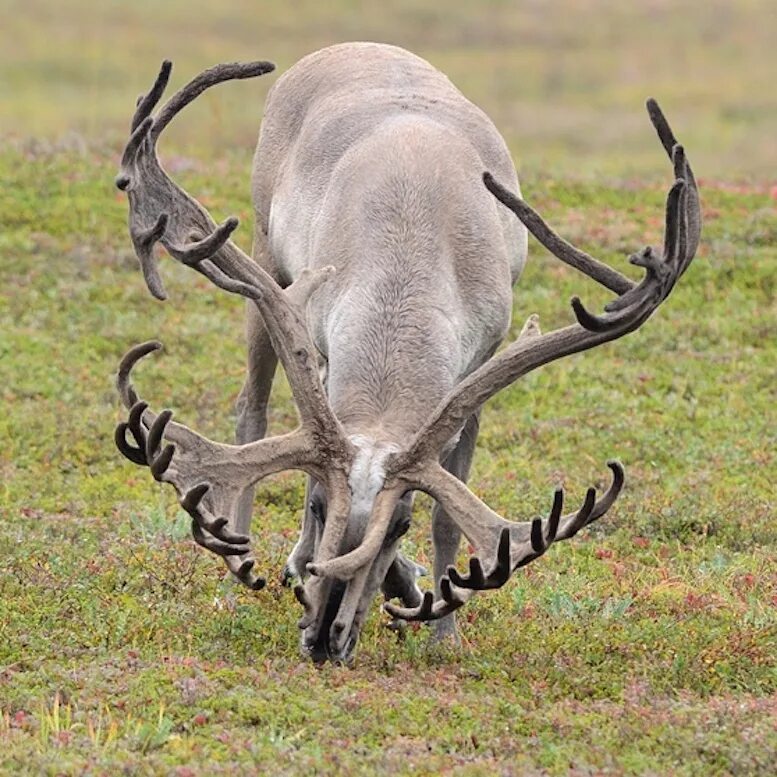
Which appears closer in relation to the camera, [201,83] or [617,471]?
[617,471]

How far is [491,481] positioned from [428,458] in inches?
187

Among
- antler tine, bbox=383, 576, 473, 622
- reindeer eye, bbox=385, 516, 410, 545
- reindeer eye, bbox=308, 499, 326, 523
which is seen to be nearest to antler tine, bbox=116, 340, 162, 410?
reindeer eye, bbox=308, 499, 326, 523

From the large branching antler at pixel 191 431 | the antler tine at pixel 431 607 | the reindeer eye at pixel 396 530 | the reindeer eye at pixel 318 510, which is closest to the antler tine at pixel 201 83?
the large branching antler at pixel 191 431

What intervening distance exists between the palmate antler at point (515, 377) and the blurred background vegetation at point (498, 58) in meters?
21.1

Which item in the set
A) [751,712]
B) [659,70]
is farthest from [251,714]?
[659,70]

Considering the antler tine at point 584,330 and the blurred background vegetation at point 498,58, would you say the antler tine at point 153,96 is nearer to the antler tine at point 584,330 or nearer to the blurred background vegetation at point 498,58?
the antler tine at point 584,330

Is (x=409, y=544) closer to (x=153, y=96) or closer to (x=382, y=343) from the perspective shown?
(x=382, y=343)

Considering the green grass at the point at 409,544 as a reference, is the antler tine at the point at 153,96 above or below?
above

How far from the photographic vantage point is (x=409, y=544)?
1086 centimetres

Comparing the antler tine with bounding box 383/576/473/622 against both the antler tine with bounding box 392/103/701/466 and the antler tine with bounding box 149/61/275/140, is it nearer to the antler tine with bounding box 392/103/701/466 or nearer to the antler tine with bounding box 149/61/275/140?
the antler tine with bounding box 392/103/701/466

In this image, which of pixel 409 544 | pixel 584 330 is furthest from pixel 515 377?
pixel 409 544

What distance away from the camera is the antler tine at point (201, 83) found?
8.16 m

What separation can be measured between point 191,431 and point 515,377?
4.72ft

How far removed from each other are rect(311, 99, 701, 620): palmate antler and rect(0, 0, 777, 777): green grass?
1.93ft
